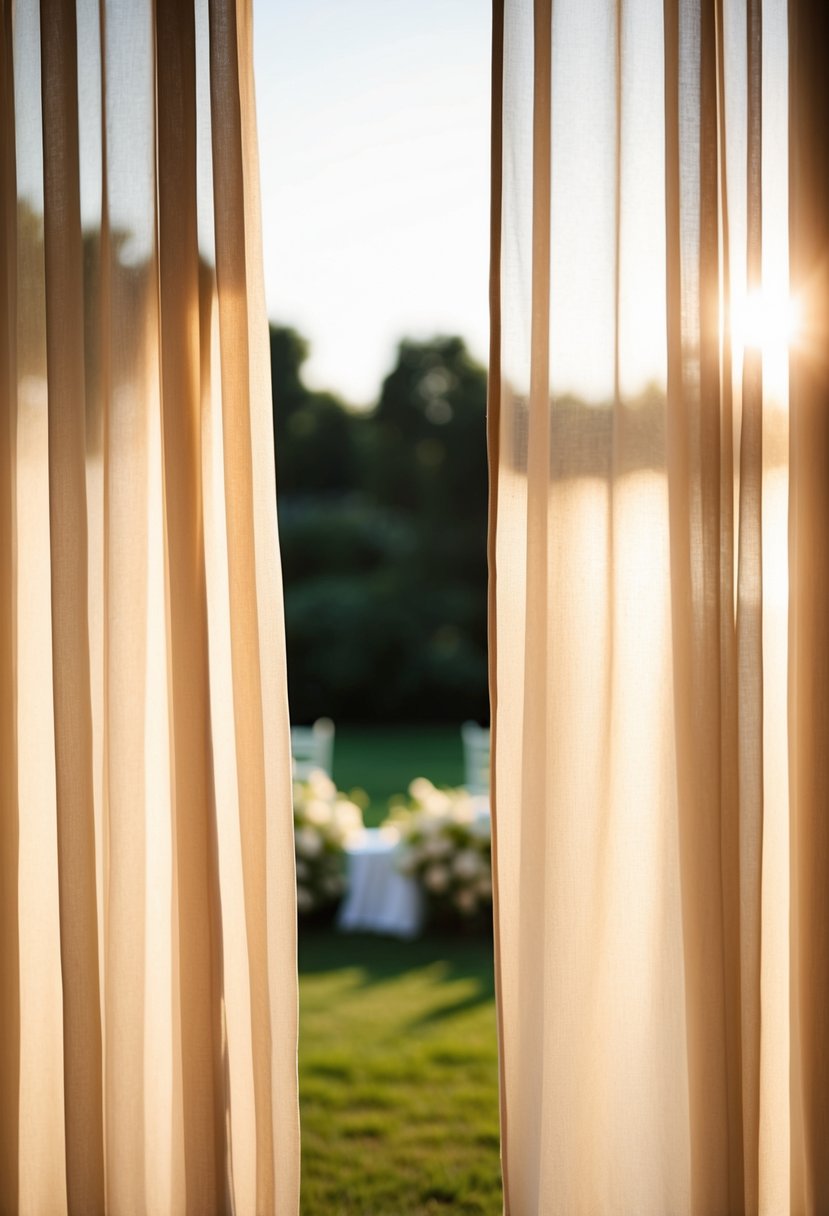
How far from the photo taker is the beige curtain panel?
1556mm

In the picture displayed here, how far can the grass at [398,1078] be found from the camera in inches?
91.9

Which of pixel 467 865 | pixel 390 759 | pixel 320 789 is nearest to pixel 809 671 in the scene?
pixel 467 865

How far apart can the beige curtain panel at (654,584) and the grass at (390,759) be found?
21.6 ft

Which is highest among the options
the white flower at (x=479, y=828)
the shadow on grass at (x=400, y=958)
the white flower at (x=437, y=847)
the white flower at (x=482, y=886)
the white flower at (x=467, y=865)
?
the white flower at (x=479, y=828)

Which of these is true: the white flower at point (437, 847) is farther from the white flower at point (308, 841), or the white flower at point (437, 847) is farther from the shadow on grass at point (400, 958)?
the white flower at point (308, 841)

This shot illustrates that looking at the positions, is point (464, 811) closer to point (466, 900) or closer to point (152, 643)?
point (466, 900)

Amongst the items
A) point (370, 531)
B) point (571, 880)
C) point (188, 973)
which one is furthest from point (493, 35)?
point (370, 531)

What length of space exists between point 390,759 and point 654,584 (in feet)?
34.2

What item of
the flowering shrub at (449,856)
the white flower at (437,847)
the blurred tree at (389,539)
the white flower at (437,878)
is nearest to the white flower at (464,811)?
the flowering shrub at (449,856)

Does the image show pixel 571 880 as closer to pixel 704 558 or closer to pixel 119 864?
pixel 704 558

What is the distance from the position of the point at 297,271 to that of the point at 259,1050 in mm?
8443

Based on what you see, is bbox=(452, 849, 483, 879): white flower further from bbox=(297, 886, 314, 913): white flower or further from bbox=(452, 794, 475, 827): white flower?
bbox=(297, 886, 314, 913): white flower

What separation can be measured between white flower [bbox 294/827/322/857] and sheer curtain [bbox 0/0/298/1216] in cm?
296

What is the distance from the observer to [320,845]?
15.4 ft
